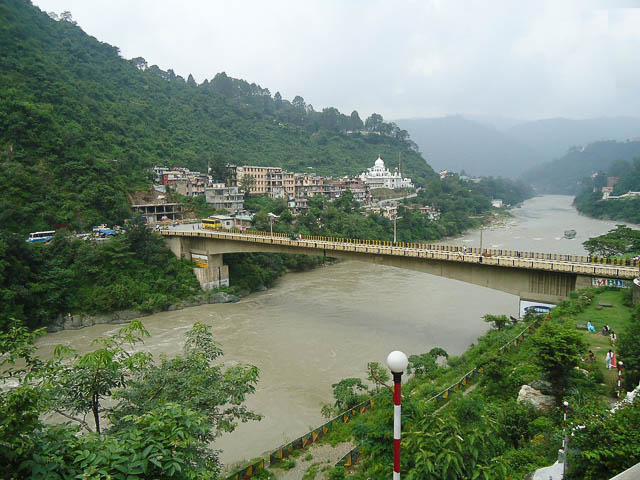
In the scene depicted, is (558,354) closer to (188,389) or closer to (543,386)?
(543,386)

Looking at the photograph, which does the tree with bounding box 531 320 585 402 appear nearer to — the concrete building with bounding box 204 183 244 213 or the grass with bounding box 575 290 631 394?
the grass with bounding box 575 290 631 394

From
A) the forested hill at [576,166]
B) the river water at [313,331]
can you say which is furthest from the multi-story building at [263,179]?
the forested hill at [576,166]

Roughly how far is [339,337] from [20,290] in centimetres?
1584

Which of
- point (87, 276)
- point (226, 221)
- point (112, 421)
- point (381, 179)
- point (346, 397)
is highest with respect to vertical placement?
point (381, 179)

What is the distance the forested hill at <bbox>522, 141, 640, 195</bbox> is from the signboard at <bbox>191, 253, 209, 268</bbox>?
13647cm

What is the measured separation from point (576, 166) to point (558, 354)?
565 ft

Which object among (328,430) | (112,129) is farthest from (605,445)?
(112,129)

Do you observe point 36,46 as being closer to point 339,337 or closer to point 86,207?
point 86,207

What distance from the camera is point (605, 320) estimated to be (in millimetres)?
14172

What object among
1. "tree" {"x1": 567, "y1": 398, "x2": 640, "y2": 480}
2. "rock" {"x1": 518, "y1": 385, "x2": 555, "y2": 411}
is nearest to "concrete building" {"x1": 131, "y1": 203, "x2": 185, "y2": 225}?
"rock" {"x1": 518, "y1": 385, "x2": 555, "y2": 411}

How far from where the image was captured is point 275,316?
24.7 meters

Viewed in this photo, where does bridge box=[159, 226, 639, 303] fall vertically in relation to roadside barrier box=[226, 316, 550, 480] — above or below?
above

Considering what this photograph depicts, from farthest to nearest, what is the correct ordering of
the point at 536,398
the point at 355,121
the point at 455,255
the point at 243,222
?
the point at 355,121 → the point at 243,222 → the point at 455,255 → the point at 536,398

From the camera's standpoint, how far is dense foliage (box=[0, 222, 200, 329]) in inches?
854
